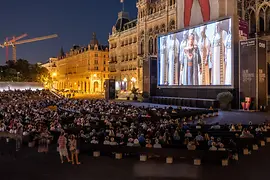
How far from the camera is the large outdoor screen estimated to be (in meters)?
39.2

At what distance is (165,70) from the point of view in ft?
167

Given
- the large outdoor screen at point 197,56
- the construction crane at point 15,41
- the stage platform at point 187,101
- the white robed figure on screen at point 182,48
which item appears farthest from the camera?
the construction crane at point 15,41

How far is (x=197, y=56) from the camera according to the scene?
142 feet

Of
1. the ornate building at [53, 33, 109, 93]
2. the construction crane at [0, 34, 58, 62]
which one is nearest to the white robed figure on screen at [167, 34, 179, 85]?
the ornate building at [53, 33, 109, 93]

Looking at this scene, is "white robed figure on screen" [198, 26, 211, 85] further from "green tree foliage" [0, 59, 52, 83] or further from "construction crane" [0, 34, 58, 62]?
"construction crane" [0, 34, 58, 62]

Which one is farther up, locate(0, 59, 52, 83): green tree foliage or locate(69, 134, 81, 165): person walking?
locate(0, 59, 52, 83): green tree foliage

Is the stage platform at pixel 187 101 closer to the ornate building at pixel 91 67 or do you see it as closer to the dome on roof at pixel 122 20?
the dome on roof at pixel 122 20

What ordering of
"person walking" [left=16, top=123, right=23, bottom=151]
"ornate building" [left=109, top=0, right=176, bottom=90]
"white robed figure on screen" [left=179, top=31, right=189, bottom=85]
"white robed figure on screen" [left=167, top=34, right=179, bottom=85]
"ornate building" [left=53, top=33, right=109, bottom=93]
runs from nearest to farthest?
"person walking" [left=16, top=123, right=23, bottom=151], "white robed figure on screen" [left=179, top=31, right=189, bottom=85], "white robed figure on screen" [left=167, top=34, right=179, bottom=85], "ornate building" [left=109, top=0, right=176, bottom=90], "ornate building" [left=53, top=33, right=109, bottom=93]

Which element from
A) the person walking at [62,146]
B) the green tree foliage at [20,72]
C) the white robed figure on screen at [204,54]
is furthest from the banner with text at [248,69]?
the green tree foliage at [20,72]

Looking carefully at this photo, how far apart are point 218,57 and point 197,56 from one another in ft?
13.7

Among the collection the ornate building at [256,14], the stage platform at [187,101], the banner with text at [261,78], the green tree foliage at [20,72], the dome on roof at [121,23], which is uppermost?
the dome on roof at [121,23]

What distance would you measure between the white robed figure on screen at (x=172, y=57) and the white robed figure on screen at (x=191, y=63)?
2.25 meters

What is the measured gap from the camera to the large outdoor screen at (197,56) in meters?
39.2

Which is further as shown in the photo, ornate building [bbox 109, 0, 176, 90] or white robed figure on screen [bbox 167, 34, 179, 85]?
ornate building [bbox 109, 0, 176, 90]
